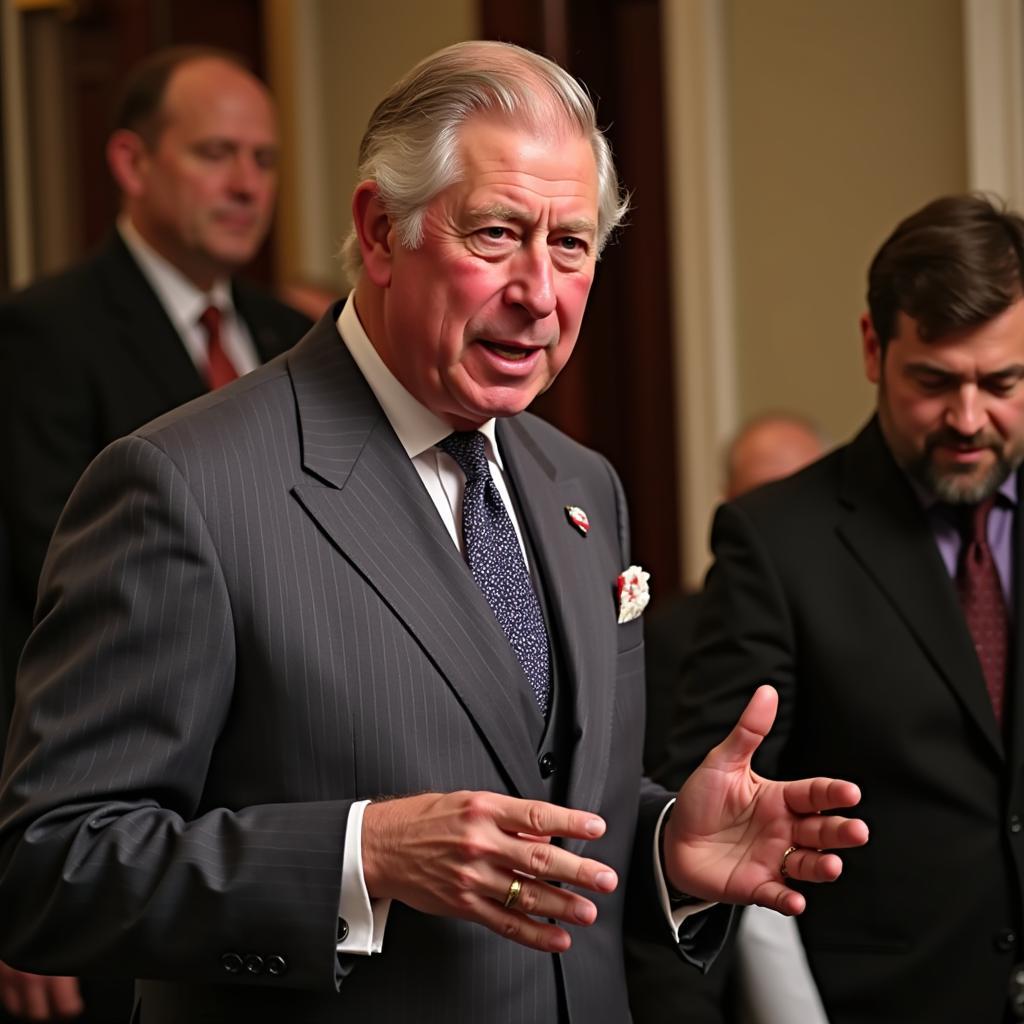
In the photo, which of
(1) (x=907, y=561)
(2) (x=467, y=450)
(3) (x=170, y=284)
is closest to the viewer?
(2) (x=467, y=450)

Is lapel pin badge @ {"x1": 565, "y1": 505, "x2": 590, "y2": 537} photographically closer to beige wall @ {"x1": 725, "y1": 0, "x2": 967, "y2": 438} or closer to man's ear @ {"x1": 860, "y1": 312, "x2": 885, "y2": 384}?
man's ear @ {"x1": 860, "y1": 312, "x2": 885, "y2": 384}

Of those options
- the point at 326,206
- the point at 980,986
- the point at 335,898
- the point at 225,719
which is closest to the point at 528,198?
the point at 225,719

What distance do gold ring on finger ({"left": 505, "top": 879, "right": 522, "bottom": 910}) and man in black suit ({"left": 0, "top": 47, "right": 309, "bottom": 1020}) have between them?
1853 millimetres

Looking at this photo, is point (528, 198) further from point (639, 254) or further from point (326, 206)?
point (326, 206)

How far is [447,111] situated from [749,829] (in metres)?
0.90

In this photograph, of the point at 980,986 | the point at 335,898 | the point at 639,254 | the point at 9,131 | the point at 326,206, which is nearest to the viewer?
the point at 335,898

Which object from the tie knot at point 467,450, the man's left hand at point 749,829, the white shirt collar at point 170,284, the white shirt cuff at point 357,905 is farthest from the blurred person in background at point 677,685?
the white shirt collar at point 170,284

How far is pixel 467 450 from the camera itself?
2.14 m

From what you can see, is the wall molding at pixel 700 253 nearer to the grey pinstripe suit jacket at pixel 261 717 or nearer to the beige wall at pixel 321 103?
the beige wall at pixel 321 103

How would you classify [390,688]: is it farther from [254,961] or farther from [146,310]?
[146,310]

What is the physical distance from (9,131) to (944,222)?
5420 millimetres

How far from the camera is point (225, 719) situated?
6.25ft

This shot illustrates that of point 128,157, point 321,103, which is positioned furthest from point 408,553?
point 321,103

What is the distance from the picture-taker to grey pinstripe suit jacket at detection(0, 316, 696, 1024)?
5.92 ft
